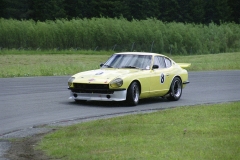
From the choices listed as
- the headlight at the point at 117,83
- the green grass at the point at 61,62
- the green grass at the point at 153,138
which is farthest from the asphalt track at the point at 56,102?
the green grass at the point at 61,62

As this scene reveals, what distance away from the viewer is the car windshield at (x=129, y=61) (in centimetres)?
1978

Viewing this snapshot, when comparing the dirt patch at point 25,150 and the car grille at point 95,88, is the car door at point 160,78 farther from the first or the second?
the dirt patch at point 25,150

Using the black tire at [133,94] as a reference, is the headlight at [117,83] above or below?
above

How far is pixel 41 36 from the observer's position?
2379 inches

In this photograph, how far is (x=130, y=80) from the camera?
18.7 metres

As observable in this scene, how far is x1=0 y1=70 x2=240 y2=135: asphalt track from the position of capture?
631 inches

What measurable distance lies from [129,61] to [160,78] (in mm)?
992

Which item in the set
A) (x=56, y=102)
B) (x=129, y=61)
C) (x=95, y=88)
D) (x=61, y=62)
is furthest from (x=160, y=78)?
(x=61, y=62)

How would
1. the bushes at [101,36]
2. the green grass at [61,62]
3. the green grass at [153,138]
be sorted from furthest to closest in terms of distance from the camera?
the bushes at [101,36], the green grass at [61,62], the green grass at [153,138]

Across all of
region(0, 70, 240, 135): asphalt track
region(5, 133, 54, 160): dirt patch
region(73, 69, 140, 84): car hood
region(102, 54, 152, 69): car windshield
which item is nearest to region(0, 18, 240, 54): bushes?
region(0, 70, 240, 135): asphalt track

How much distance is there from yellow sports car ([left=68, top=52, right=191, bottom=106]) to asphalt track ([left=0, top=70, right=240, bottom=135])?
286mm

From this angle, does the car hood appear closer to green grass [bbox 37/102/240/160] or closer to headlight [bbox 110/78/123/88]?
headlight [bbox 110/78/123/88]

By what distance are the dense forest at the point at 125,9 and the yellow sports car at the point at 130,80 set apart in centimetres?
5517

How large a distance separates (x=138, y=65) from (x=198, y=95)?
11.7 ft
